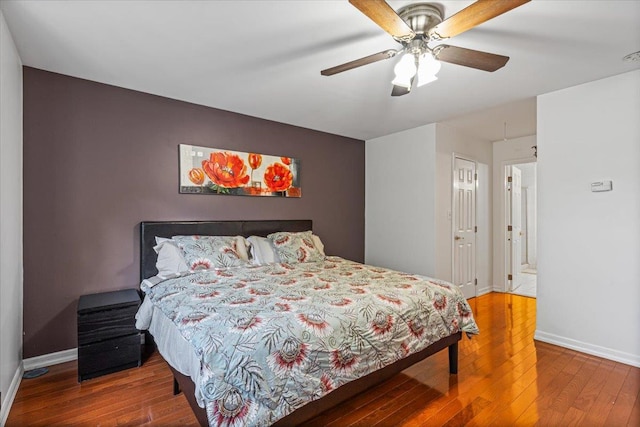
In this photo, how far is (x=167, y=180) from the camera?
328cm

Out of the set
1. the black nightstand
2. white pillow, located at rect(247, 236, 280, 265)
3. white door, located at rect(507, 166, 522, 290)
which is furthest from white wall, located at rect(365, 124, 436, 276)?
the black nightstand

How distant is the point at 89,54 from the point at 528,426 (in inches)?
155

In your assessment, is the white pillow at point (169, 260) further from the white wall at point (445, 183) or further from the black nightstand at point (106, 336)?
the white wall at point (445, 183)

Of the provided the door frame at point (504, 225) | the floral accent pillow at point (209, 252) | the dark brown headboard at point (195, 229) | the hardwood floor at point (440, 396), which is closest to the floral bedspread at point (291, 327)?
the floral accent pillow at point (209, 252)

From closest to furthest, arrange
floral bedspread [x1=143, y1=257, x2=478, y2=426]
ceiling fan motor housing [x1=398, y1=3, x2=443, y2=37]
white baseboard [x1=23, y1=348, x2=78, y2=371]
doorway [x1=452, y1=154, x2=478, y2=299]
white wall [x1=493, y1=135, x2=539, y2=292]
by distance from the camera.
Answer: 1. floral bedspread [x1=143, y1=257, x2=478, y2=426]
2. ceiling fan motor housing [x1=398, y1=3, x2=443, y2=37]
3. white baseboard [x1=23, y1=348, x2=78, y2=371]
4. doorway [x1=452, y1=154, x2=478, y2=299]
5. white wall [x1=493, y1=135, x2=539, y2=292]

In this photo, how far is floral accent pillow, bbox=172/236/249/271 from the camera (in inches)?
112

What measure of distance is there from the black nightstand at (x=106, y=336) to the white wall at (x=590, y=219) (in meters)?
3.82

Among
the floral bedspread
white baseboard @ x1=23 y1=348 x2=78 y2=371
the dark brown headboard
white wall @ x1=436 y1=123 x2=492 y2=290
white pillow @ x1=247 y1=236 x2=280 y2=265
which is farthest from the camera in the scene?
white wall @ x1=436 y1=123 x2=492 y2=290

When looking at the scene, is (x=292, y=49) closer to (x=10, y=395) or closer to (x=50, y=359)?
(x=10, y=395)

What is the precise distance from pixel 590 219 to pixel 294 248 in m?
2.87

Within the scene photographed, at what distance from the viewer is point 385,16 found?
1.61m

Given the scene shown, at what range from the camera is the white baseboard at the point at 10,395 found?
1.92 meters

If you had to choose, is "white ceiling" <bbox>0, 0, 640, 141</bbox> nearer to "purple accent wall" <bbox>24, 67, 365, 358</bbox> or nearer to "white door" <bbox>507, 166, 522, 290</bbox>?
"purple accent wall" <bbox>24, 67, 365, 358</bbox>

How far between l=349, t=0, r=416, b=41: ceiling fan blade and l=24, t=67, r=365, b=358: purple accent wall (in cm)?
245
